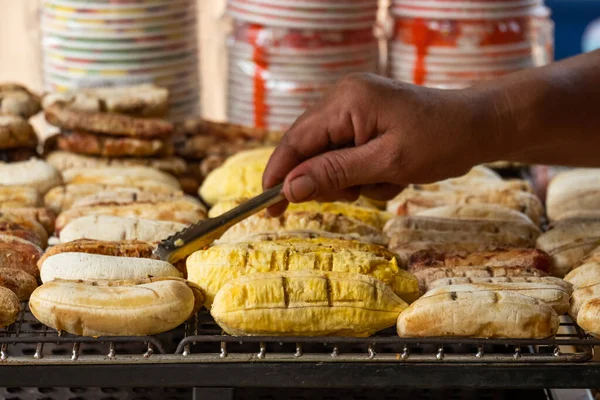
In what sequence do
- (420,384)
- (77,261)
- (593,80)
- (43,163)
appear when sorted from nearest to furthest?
1. (420,384)
2. (77,261)
3. (593,80)
4. (43,163)

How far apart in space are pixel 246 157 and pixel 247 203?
66 centimetres

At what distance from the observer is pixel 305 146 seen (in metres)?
2.07

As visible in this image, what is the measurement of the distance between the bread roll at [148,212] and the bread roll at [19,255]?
0.22 meters

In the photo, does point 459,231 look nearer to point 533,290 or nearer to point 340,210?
point 340,210

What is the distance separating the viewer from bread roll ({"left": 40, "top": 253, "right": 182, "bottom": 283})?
5.71 ft

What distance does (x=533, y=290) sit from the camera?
5.55 ft

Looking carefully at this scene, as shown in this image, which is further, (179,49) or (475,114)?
(179,49)

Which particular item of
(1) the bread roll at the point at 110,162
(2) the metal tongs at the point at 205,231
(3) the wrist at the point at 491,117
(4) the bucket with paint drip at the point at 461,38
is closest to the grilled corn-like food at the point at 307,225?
(2) the metal tongs at the point at 205,231

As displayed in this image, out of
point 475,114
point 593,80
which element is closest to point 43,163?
point 475,114

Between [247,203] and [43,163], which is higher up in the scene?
[43,163]

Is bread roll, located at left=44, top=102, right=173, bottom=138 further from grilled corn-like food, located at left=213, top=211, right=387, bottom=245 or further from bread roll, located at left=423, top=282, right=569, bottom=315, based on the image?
bread roll, located at left=423, top=282, right=569, bottom=315

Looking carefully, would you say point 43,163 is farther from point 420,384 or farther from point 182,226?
point 420,384

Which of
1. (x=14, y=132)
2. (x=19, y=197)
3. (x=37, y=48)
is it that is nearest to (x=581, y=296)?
(x=19, y=197)

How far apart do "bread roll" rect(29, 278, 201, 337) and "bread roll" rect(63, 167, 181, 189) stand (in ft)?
2.82
